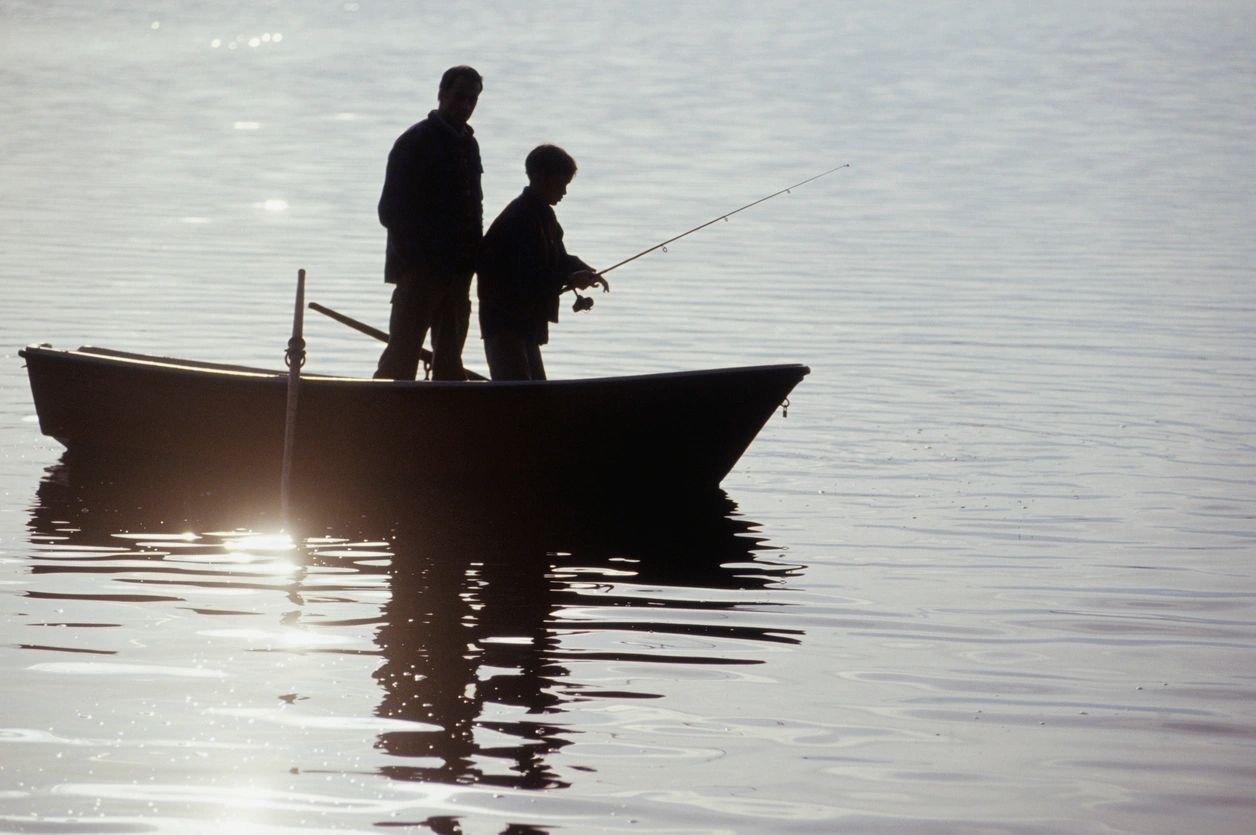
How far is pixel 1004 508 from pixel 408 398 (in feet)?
9.77

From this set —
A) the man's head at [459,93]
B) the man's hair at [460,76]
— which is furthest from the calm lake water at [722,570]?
the man's hair at [460,76]

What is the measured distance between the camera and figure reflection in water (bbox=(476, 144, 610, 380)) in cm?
1010

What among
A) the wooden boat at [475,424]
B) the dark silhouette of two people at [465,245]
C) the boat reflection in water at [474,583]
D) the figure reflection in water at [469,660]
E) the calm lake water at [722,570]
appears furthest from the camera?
the wooden boat at [475,424]

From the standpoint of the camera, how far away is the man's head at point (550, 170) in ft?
32.8

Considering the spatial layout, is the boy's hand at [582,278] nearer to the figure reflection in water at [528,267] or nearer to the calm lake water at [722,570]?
the figure reflection in water at [528,267]

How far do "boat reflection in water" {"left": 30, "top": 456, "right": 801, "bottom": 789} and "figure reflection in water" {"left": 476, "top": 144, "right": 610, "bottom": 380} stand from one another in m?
0.89

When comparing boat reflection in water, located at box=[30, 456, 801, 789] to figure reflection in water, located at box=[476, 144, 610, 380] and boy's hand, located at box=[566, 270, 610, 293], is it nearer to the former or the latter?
figure reflection in water, located at box=[476, 144, 610, 380]

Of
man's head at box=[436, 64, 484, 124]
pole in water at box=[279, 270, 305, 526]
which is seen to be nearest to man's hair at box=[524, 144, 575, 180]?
man's head at box=[436, 64, 484, 124]

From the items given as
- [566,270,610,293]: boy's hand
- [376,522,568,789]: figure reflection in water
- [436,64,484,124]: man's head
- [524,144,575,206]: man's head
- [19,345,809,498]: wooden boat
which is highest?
[436,64,484,124]: man's head

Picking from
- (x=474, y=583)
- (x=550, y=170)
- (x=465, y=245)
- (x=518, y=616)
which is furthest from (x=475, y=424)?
(x=518, y=616)

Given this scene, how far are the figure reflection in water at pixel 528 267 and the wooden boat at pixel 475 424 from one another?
0.30 meters

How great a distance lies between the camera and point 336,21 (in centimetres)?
8388

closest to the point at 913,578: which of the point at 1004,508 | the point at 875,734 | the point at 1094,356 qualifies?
the point at 1004,508

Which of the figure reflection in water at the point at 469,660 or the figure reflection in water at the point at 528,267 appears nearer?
the figure reflection in water at the point at 469,660
